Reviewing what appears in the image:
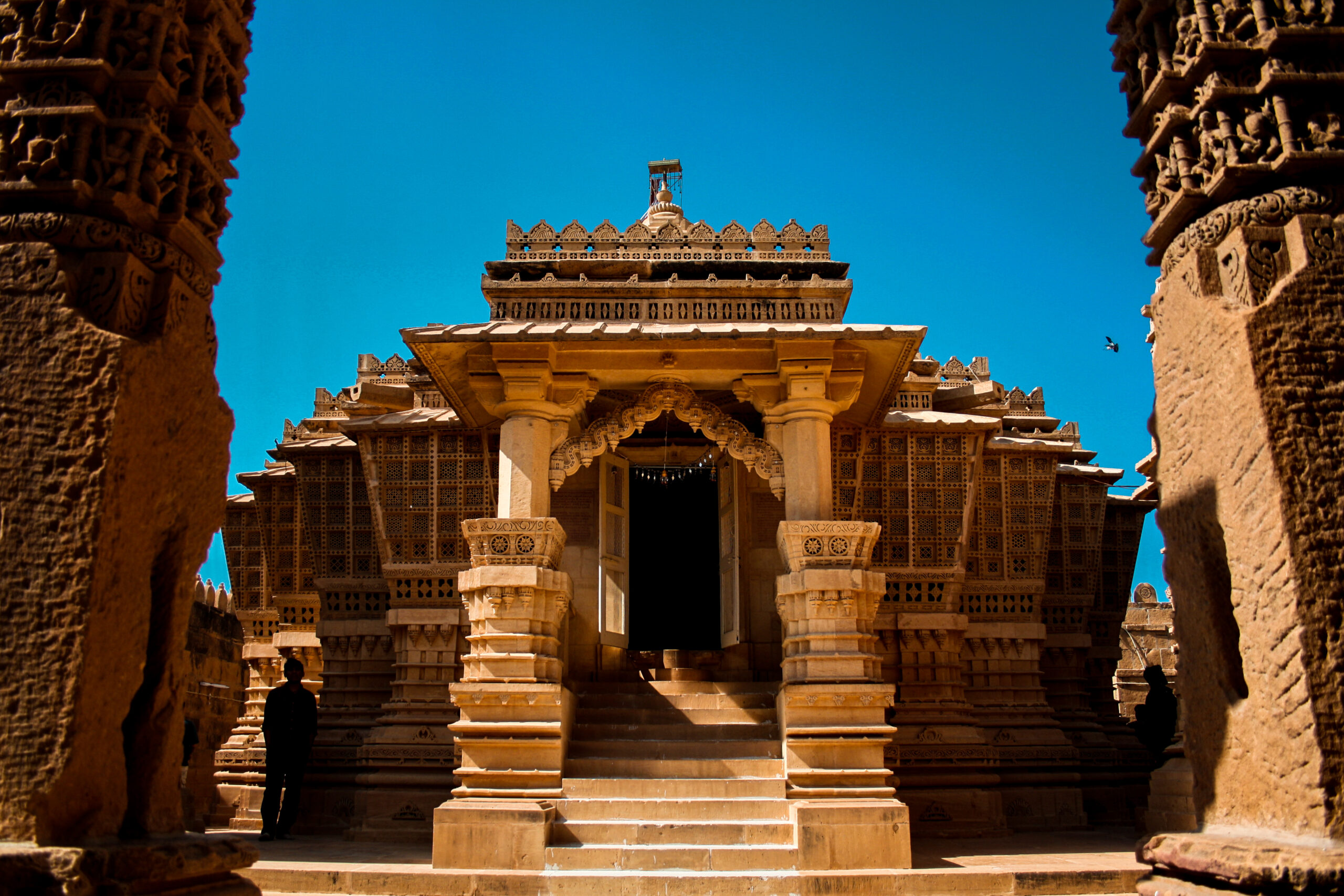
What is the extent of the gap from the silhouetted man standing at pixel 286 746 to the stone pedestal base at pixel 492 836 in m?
3.16

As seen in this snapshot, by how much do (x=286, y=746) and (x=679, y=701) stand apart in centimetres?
389

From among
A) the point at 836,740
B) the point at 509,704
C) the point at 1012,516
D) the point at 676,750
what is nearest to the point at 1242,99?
the point at 836,740

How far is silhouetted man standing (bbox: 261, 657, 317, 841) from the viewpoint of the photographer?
10148 millimetres

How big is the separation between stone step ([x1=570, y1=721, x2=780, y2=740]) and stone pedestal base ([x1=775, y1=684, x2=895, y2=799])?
1128 mm

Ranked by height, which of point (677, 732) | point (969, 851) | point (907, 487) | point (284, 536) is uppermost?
point (907, 487)

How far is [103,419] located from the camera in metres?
3.65

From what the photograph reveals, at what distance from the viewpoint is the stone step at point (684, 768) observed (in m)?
8.37

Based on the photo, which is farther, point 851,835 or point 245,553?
point 245,553

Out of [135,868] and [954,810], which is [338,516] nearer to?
[954,810]

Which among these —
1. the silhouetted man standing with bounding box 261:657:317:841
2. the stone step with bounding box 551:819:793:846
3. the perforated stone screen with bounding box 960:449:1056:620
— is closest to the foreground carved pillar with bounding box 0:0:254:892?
the stone step with bounding box 551:819:793:846

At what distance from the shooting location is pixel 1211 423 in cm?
376

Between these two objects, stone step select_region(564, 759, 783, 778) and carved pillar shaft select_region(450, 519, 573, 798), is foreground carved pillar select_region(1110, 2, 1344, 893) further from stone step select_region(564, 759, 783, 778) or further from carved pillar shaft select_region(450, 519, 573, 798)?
carved pillar shaft select_region(450, 519, 573, 798)

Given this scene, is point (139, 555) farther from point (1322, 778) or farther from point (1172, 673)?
point (1172, 673)

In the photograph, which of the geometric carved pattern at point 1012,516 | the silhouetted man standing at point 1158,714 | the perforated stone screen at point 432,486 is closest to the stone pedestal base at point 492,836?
the perforated stone screen at point 432,486
